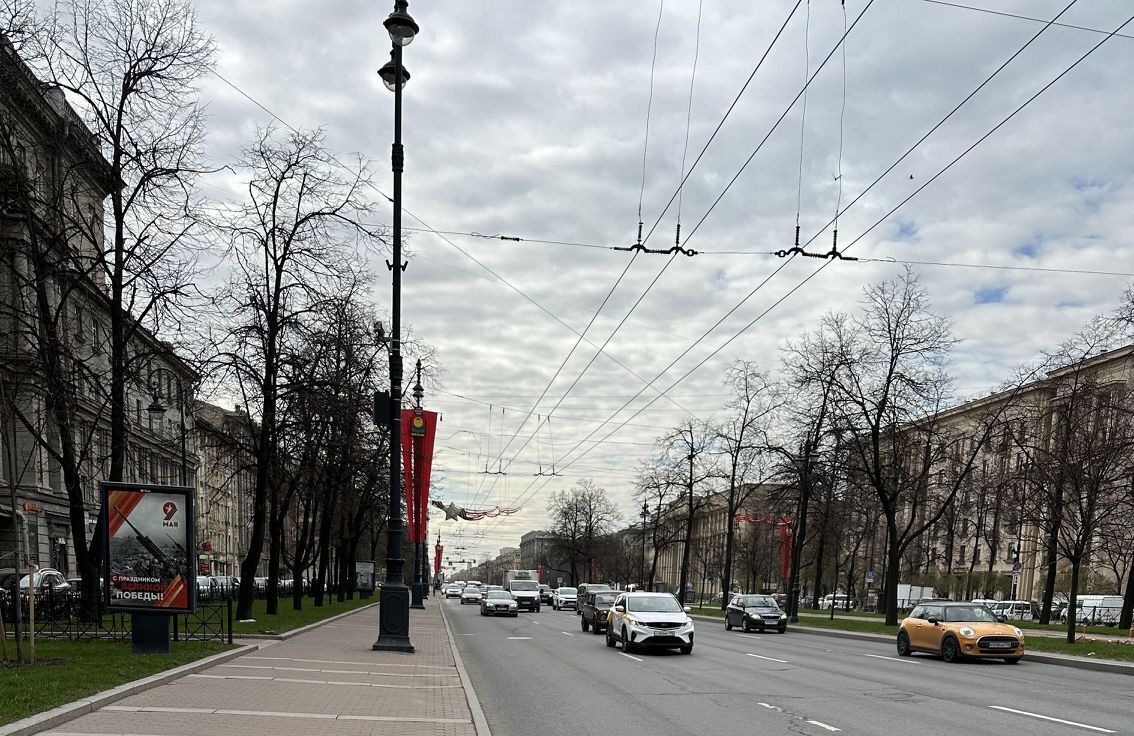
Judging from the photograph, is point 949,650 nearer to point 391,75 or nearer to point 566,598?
point 391,75

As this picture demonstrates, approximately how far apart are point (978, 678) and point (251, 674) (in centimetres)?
1262

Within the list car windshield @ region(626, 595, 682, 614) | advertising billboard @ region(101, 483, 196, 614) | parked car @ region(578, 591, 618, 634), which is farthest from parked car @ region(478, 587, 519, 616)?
advertising billboard @ region(101, 483, 196, 614)

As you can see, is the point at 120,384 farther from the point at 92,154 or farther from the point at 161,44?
the point at 161,44

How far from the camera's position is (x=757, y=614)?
1446 inches

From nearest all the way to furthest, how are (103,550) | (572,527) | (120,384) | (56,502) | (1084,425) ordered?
1. (103,550)
2. (120,384)
3. (1084,425)
4. (56,502)
5. (572,527)

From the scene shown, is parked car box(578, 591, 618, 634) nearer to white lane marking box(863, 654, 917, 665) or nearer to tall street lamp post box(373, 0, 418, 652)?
white lane marking box(863, 654, 917, 665)

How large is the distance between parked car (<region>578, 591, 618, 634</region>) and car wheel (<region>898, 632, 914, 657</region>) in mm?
10403

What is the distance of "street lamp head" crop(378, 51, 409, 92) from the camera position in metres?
18.2

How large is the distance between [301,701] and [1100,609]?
167ft

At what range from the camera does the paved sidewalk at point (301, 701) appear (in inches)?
366

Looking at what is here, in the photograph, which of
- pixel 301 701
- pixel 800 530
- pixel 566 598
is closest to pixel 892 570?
pixel 800 530

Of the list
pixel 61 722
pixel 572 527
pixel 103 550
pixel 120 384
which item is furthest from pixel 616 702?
pixel 572 527

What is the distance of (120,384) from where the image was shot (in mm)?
21250

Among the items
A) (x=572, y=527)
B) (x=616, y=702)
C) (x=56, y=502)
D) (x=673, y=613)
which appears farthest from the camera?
(x=572, y=527)
